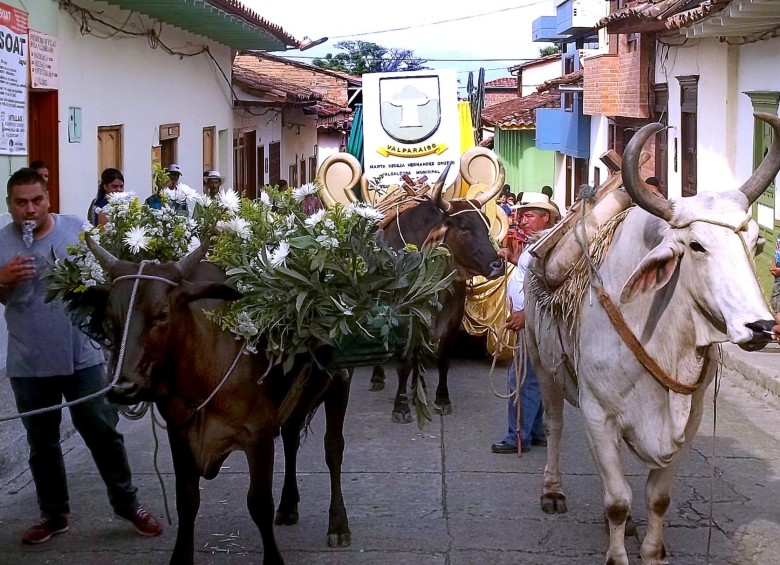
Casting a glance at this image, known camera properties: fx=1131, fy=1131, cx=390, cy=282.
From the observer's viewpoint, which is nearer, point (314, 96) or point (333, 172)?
point (333, 172)

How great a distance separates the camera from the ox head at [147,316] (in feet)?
15.1

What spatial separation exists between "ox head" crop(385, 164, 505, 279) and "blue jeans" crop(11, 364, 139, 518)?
3682mm

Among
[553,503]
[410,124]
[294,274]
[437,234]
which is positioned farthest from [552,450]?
[410,124]

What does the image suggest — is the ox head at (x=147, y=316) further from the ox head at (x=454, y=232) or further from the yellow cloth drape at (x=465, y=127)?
the yellow cloth drape at (x=465, y=127)

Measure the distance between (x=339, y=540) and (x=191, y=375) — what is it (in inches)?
54.0

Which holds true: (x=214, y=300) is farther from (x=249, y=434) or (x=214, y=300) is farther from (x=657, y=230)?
(x=657, y=230)

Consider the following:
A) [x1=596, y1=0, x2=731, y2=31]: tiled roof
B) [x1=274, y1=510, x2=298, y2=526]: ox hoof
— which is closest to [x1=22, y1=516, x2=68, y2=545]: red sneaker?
[x1=274, y1=510, x2=298, y2=526]: ox hoof

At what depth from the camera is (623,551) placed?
515cm

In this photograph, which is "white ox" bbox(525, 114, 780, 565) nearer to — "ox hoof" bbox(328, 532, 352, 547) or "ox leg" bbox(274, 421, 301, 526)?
"ox hoof" bbox(328, 532, 352, 547)

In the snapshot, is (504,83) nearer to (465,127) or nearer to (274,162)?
(274,162)

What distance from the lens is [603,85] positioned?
22531 millimetres

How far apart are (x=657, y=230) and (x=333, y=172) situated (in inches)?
227

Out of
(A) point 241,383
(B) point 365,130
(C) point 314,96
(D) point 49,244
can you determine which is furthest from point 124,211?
(C) point 314,96

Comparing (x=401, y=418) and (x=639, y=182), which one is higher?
(x=639, y=182)
